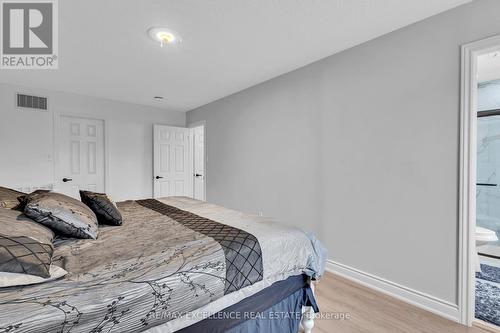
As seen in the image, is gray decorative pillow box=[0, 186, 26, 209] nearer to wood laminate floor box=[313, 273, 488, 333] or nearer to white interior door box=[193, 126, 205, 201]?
wood laminate floor box=[313, 273, 488, 333]

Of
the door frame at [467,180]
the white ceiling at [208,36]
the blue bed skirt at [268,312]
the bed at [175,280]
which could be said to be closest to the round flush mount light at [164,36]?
the white ceiling at [208,36]

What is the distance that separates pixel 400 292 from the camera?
6.72 feet

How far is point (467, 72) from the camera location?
5.65 feet

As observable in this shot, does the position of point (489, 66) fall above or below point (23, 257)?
above

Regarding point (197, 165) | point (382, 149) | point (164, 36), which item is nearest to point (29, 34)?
point (164, 36)

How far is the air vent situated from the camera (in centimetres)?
346

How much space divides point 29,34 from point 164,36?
3.97 ft

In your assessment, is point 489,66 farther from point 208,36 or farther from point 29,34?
point 29,34

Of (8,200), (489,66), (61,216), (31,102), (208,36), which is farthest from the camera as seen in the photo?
(31,102)

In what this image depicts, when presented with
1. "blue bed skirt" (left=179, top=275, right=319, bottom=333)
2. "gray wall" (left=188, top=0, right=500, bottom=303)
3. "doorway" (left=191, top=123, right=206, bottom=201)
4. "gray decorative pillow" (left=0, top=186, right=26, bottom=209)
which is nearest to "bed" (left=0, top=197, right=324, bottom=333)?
"blue bed skirt" (left=179, top=275, right=319, bottom=333)

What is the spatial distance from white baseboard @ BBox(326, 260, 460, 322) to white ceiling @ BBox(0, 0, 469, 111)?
2288mm

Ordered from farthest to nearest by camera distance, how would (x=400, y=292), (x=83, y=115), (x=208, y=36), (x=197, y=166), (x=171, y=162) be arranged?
1. (x=197, y=166)
2. (x=171, y=162)
3. (x=83, y=115)
4. (x=208, y=36)
5. (x=400, y=292)

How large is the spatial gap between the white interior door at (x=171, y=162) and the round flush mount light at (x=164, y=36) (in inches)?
108

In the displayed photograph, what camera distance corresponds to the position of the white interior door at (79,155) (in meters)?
3.86
